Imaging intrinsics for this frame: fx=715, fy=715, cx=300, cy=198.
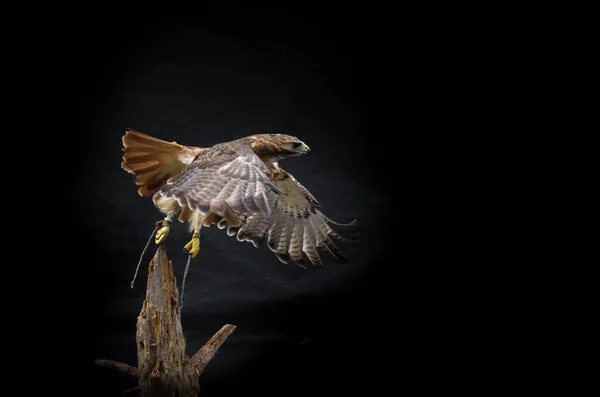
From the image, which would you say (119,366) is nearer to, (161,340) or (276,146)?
(161,340)

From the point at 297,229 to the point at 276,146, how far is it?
385 mm

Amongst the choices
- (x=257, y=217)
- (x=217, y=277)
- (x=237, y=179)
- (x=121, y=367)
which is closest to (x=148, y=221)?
(x=217, y=277)

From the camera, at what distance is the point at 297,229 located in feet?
6.68

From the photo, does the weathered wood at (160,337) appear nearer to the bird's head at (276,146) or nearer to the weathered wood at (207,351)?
the weathered wood at (207,351)

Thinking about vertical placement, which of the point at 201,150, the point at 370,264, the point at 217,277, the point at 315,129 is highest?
the point at 315,129

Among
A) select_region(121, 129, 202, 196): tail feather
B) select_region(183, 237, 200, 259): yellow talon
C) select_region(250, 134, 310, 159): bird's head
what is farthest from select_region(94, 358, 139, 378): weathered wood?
select_region(250, 134, 310, 159): bird's head

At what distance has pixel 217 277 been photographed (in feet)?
7.42

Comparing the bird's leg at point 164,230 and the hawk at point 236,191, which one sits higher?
the hawk at point 236,191

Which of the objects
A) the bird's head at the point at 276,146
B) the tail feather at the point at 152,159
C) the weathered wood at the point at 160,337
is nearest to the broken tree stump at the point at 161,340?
the weathered wood at the point at 160,337

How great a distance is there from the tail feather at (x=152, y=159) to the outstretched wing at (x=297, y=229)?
12.1 inches

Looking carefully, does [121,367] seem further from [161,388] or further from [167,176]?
[167,176]

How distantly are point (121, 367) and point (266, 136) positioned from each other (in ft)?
2.18

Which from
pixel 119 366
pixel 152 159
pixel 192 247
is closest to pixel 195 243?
pixel 192 247

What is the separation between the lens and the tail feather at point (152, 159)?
5.75 feet
